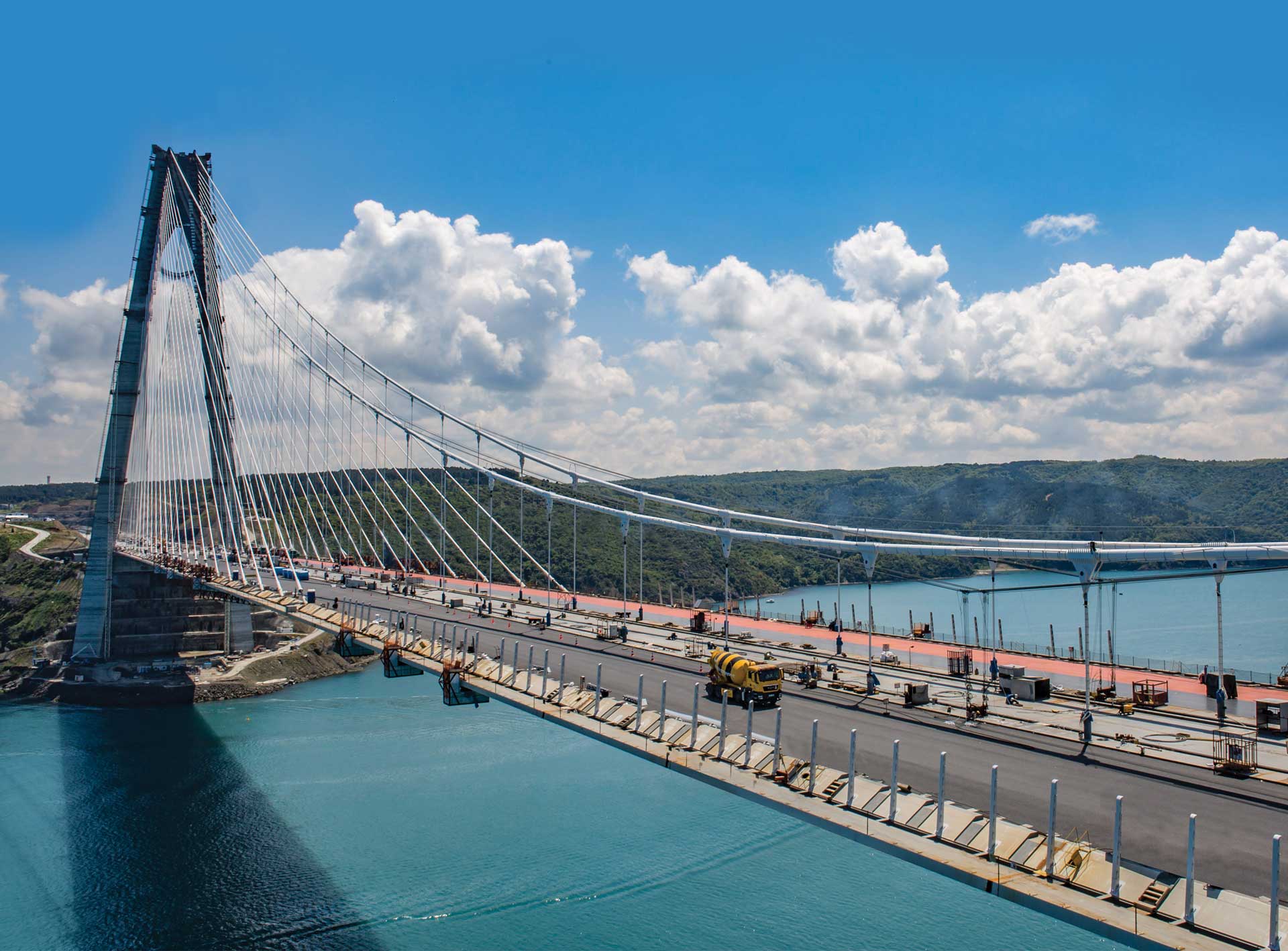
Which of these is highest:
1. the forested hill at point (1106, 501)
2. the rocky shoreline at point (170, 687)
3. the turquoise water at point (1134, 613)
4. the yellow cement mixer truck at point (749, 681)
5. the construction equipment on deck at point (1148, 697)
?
the forested hill at point (1106, 501)

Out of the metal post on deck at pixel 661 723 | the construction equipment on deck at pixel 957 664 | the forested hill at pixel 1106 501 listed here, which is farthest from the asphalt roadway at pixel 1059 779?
the forested hill at pixel 1106 501

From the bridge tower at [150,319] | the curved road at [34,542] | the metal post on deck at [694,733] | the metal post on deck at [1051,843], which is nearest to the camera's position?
the metal post on deck at [1051,843]

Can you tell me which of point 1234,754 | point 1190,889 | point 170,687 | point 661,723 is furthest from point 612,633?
point 170,687

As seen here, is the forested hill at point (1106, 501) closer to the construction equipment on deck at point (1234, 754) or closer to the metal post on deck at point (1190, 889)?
the construction equipment on deck at point (1234, 754)

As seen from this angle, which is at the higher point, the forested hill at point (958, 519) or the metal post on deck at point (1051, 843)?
the forested hill at point (958, 519)

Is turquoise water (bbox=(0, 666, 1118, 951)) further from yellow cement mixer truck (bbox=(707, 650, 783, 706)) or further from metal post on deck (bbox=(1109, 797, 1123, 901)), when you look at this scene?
metal post on deck (bbox=(1109, 797, 1123, 901))

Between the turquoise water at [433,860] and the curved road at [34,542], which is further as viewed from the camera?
the curved road at [34,542]

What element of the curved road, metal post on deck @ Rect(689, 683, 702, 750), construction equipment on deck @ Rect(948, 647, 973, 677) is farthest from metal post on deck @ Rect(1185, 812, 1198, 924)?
the curved road

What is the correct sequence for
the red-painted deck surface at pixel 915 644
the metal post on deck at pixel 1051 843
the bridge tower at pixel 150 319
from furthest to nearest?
1. the bridge tower at pixel 150 319
2. the red-painted deck surface at pixel 915 644
3. the metal post on deck at pixel 1051 843
